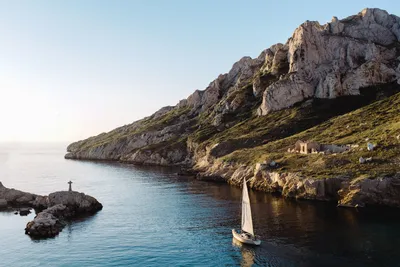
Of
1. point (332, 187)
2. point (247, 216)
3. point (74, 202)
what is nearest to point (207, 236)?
point (247, 216)

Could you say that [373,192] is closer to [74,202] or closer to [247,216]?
[247,216]

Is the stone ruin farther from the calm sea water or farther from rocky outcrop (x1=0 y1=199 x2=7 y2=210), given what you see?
rocky outcrop (x1=0 y1=199 x2=7 y2=210)

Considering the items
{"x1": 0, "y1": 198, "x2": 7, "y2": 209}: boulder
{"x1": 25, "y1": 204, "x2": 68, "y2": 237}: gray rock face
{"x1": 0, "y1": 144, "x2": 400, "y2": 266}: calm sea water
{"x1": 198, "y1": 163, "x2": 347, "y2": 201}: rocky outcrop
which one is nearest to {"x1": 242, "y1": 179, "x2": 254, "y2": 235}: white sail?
{"x1": 0, "y1": 144, "x2": 400, "y2": 266}: calm sea water

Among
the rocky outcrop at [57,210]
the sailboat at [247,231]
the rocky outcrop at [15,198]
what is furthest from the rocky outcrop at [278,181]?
the rocky outcrop at [15,198]

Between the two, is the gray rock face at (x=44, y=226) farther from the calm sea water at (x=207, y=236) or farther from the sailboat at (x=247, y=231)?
the sailboat at (x=247, y=231)

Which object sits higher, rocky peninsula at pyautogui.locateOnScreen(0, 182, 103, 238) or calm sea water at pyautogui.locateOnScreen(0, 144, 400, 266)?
rocky peninsula at pyautogui.locateOnScreen(0, 182, 103, 238)
